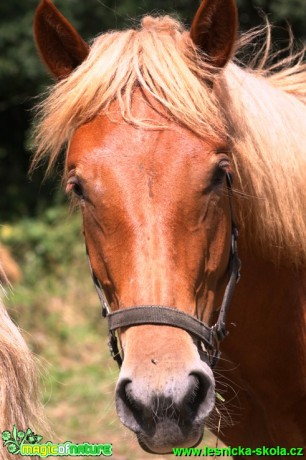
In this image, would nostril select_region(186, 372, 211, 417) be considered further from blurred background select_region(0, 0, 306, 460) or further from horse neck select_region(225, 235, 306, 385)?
horse neck select_region(225, 235, 306, 385)

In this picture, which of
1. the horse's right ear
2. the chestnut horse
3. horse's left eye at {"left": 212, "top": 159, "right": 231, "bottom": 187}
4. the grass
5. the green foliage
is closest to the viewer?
the chestnut horse

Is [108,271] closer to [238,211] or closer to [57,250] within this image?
[238,211]

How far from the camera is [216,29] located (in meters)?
2.60

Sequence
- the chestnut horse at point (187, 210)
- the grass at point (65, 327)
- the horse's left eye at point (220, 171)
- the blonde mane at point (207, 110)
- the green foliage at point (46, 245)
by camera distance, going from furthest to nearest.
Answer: the green foliage at point (46, 245) → the grass at point (65, 327) → the blonde mane at point (207, 110) → the horse's left eye at point (220, 171) → the chestnut horse at point (187, 210)

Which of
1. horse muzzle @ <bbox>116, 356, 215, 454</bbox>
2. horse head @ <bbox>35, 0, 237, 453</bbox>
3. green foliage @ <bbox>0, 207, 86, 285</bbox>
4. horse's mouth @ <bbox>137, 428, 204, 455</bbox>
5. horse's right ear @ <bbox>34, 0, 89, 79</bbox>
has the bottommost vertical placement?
green foliage @ <bbox>0, 207, 86, 285</bbox>

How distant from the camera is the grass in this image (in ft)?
18.0

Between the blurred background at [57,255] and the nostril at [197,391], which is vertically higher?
Answer: the nostril at [197,391]

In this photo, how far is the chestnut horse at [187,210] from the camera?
2.14m

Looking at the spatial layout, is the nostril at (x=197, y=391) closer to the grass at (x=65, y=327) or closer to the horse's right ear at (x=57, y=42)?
the horse's right ear at (x=57, y=42)

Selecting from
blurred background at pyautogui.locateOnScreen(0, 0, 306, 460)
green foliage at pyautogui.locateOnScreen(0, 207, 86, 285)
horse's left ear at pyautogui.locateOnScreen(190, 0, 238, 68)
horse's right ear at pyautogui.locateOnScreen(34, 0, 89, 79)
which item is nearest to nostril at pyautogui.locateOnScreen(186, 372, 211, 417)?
blurred background at pyautogui.locateOnScreen(0, 0, 306, 460)

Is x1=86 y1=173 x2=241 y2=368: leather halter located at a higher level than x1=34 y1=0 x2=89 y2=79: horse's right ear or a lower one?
lower

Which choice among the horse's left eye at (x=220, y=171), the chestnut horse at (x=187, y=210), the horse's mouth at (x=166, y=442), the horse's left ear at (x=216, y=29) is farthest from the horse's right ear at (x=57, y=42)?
the horse's mouth at (x=166, y=442)

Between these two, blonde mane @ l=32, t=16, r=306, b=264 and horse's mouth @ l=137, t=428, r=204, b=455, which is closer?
horse's mouth @ l=137, t=428, r=204, b=455

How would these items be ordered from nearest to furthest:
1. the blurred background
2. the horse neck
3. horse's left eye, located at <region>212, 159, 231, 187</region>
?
horse's left eye, located at <region>212, 159, 231, 187</region> → the horse neck → the blurred background
